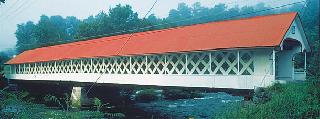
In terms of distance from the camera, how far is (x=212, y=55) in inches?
565

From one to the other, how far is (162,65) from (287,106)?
869 cm

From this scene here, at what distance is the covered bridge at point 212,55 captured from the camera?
12633 millimetres

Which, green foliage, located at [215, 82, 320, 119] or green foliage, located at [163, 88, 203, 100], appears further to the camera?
green foliage, located at [163, 88, 203, 100]

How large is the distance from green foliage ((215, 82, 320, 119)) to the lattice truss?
2.08 m


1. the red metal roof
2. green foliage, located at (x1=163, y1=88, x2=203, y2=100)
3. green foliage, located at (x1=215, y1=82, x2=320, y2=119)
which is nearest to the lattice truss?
the red metal roof

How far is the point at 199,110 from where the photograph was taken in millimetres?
19297

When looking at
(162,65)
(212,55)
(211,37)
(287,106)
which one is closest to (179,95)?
(162,65)

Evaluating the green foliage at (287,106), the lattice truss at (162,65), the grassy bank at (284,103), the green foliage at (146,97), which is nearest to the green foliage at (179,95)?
the green foliage at (146,97)

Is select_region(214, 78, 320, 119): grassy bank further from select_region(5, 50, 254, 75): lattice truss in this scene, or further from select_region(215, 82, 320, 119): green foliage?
select_region(5, 50, 254, 75): lattice truss

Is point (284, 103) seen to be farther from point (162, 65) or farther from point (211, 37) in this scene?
point (162, 65)

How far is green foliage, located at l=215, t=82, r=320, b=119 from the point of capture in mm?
9289

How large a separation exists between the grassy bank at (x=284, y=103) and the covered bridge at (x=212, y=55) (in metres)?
1.00

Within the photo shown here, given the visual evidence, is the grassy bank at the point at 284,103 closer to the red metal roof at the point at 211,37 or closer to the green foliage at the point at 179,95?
the red metal roof at the point at 211,37

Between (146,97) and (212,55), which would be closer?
(212,55)
